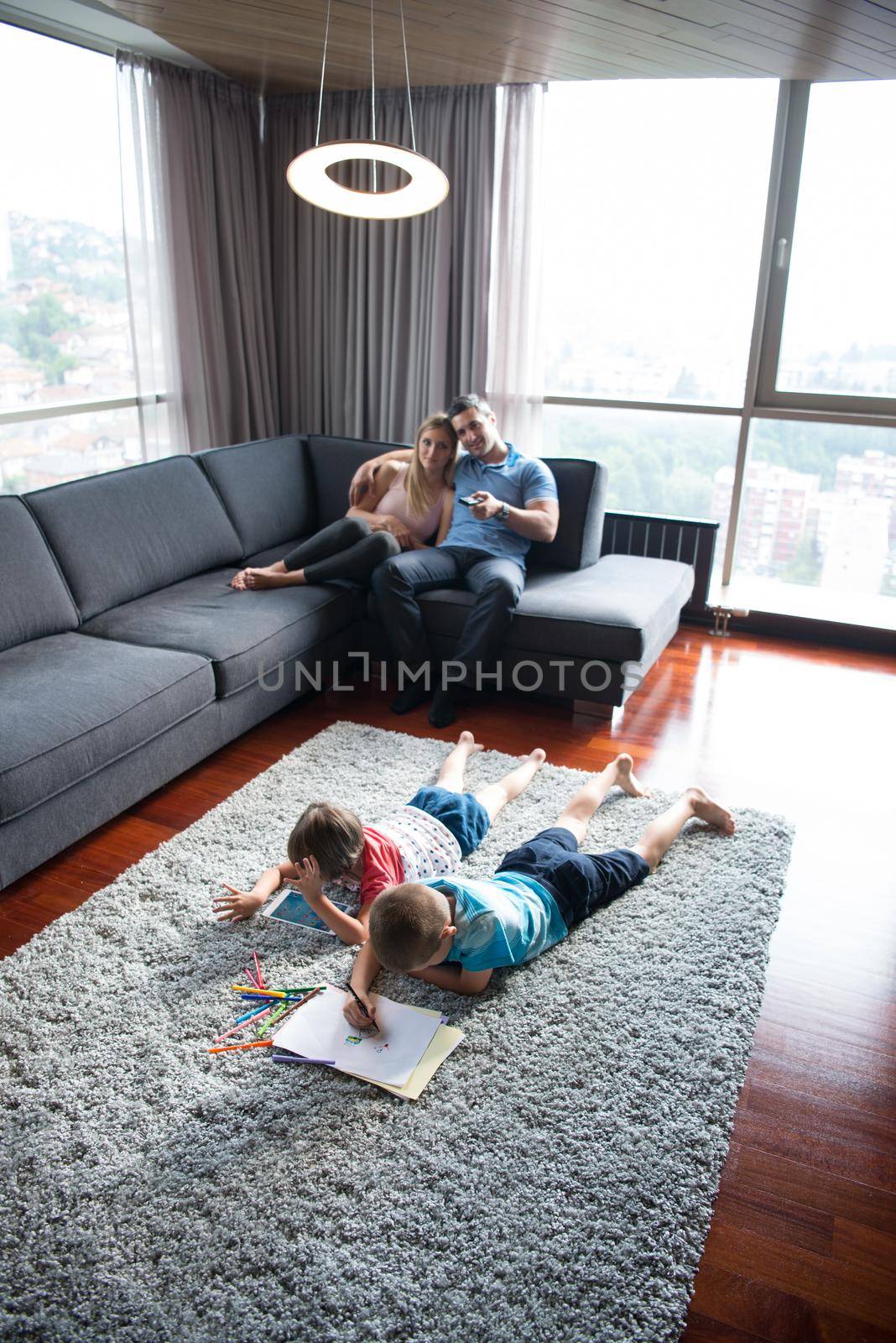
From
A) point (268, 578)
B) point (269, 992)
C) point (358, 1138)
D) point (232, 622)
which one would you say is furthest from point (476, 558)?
point (358, 1138)

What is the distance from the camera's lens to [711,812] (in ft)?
8.64

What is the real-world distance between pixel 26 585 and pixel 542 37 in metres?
2.56

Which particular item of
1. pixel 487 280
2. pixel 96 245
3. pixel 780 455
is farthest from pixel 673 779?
pixel 96 245

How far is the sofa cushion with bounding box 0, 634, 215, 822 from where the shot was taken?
226cm

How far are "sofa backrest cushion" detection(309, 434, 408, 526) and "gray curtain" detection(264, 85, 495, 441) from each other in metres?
0.68

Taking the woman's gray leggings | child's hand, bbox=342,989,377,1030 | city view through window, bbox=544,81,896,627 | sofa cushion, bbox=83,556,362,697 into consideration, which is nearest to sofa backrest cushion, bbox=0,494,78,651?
sofa cushion, bbox=83,556,362,697

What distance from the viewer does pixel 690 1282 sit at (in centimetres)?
143

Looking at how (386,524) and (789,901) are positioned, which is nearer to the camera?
(789,901)

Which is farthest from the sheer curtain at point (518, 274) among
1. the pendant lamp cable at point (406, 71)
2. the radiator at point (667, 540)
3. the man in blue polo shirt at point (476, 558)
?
the man in blue polo shirt at point (476, 558)

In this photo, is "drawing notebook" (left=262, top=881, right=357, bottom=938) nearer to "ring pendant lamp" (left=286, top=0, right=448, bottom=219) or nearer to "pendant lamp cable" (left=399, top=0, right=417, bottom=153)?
"ring pendant lamp" (left=286, top=0, right=448, bottom=219)

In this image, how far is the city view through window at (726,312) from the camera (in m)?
4.04

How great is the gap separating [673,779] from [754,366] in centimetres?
226

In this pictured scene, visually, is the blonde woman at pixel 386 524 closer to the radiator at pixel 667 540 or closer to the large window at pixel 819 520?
the radiator at pixel 667 540

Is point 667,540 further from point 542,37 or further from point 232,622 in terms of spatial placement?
point 232,622
